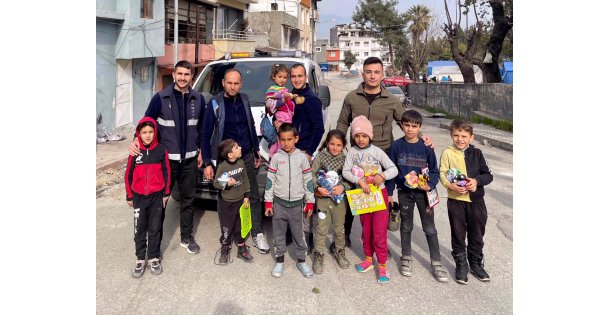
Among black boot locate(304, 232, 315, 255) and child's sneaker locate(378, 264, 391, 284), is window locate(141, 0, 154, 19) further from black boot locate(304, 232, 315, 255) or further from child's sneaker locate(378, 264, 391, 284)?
child's sneaker locate(378, 264, 391, 284)

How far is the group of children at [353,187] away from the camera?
3.94 meters

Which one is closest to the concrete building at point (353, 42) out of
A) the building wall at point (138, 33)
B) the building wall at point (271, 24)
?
the building wall at point (271, 24)

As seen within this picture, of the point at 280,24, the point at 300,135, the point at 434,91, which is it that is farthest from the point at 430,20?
the point at 300,135

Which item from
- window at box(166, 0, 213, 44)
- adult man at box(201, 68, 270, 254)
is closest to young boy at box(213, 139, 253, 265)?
adult man at box(201, 68, 270, 254)

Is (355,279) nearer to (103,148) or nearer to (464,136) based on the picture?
(464,136)

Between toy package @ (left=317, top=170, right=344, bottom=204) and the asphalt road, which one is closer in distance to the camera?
the asphalt road

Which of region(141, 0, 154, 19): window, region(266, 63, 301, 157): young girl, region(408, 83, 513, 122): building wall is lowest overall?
region(266, 63, 301, 157): young girl

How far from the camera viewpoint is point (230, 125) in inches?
172

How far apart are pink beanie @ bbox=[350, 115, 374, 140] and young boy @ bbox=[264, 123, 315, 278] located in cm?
53

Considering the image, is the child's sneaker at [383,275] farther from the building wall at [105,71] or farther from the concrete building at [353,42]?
the concrete building at [353,42]

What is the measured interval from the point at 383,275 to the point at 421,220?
0.62 m

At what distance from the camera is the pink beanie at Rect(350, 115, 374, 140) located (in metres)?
3.94

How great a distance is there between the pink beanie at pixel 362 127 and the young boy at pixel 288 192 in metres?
0.53

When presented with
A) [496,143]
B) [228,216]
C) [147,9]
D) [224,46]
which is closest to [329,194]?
[228,216]
